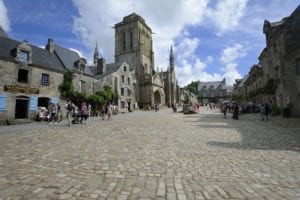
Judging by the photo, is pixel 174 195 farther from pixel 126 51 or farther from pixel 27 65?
pixel 126 51

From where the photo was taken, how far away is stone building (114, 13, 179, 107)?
50.6m

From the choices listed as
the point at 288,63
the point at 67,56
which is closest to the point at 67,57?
the point at 67,56

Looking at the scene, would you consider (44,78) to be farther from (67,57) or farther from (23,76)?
(67,57)

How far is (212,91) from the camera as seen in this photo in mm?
88188

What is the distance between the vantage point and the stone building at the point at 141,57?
50.6 m

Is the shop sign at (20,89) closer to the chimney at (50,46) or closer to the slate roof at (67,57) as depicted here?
the slate roof at (67,57)

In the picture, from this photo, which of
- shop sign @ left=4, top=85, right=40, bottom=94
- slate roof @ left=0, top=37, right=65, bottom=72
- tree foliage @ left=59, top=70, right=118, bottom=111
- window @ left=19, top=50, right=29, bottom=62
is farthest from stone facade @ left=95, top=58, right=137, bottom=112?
window @ left=19, top=50, right=29, bottom=62

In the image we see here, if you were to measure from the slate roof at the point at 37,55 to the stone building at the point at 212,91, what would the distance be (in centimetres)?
7243

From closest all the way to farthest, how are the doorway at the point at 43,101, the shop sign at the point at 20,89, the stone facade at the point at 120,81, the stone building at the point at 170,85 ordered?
the shop sign at the point at 20,89
the doorway at the point at 43,101
the stone facade at the point at 120,81
the stone building at the point at 170,85

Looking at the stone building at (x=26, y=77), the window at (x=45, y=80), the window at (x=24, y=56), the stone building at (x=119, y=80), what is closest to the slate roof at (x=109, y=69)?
the stone building at (x=119, y=80)

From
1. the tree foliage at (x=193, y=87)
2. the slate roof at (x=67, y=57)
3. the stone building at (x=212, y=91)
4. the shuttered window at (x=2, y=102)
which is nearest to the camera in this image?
the shuttered window at (x=2, y=102)

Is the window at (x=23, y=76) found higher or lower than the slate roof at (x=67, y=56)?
lower

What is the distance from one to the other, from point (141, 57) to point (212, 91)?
152 feet

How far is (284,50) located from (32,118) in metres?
25.4
